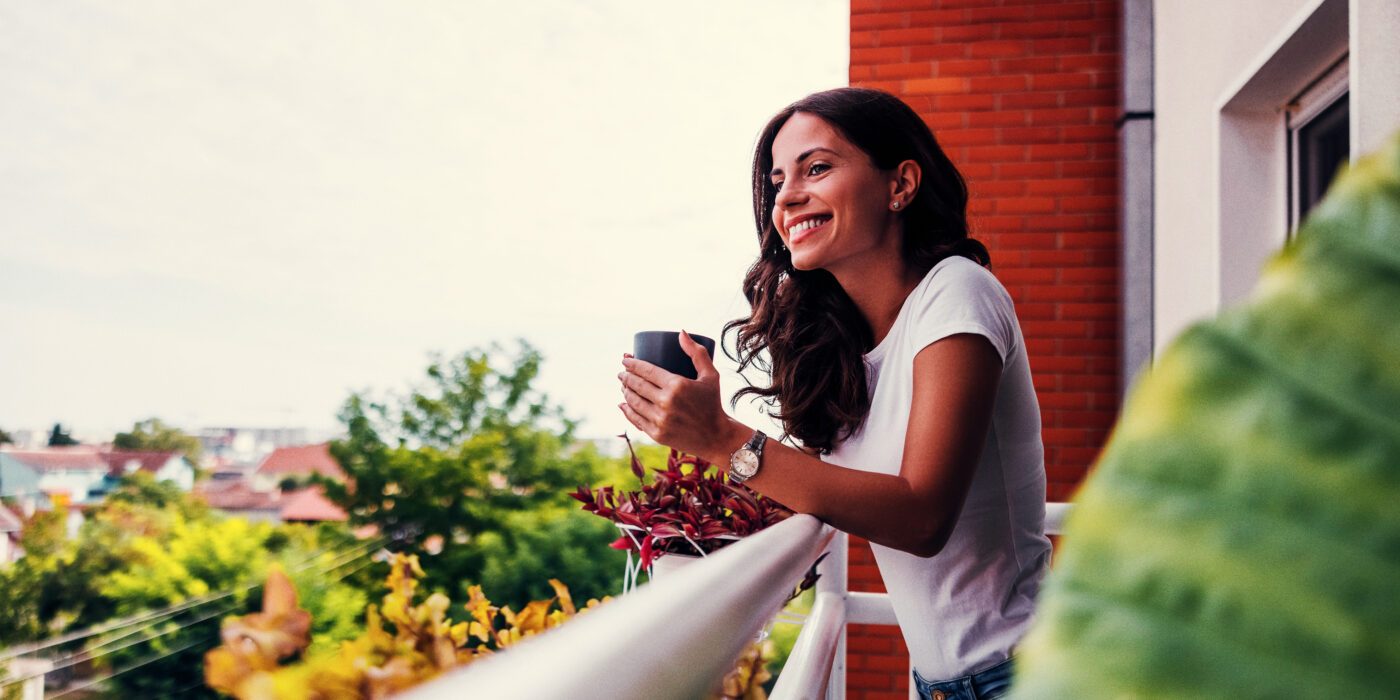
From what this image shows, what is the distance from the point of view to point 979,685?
1134 millimetres

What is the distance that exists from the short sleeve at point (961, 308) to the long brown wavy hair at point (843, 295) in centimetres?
21

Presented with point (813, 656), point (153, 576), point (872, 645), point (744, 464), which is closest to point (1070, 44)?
point (872, 645)

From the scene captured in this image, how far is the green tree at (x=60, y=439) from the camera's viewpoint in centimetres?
1393

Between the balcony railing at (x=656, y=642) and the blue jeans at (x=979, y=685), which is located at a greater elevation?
the balcony railing at (x=656, y=642)

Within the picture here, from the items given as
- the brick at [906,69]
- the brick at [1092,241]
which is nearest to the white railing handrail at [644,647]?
the brick at [1092,241]

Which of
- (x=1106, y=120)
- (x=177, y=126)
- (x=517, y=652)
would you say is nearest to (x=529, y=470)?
(x=1106, y=120)

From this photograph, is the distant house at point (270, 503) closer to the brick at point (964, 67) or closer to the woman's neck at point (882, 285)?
the brick at point (964, 67)

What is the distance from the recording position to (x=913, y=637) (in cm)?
121

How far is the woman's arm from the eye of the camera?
956 mm

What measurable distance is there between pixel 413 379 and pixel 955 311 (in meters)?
13.4

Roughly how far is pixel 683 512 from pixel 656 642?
2.89 feet

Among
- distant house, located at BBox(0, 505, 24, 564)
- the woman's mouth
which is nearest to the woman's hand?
the woman's mouth

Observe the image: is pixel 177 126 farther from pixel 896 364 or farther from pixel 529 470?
pixel 896 364

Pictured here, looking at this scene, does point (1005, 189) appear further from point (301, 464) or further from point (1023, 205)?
point (301, 464)
